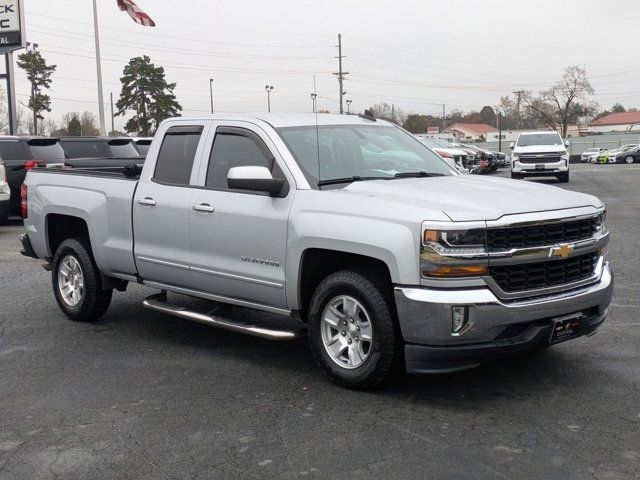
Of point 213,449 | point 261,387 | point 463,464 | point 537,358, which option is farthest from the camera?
point 537,358

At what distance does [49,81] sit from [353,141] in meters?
79.8

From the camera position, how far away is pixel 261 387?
5.44 m

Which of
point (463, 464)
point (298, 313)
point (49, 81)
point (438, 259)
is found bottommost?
point (463, 464)

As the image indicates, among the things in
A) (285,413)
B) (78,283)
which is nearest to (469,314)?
(285,413)

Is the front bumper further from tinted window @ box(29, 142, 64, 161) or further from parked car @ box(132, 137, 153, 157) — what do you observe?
parked car @ box(132, 137, 153, 157)

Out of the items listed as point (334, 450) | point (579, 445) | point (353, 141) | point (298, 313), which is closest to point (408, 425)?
point (334, 450)

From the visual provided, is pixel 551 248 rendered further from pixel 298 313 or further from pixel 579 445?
pixel 298 313

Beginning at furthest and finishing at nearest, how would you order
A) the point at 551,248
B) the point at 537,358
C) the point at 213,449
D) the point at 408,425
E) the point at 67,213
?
the point at 67,213 < the point at 537,358 < the point at 551,248 < the point at 408,425 < the point at 213,449

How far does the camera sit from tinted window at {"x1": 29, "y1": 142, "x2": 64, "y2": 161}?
16.5 m

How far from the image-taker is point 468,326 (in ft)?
15.5

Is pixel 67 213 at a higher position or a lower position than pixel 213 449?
higher

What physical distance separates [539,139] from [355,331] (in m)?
24.8

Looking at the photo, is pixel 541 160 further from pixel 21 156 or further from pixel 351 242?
pixel 351 242

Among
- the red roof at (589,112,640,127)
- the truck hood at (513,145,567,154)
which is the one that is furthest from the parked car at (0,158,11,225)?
the red roof at (589,112,640,127)
